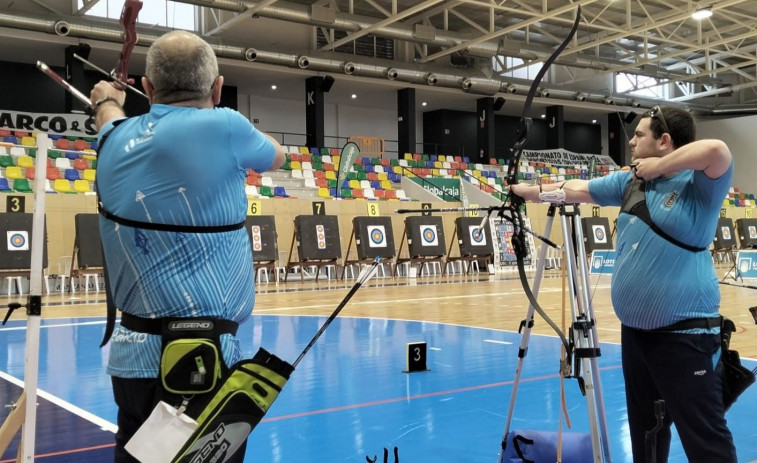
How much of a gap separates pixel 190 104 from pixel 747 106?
97.9ft

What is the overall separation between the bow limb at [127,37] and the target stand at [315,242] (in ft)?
35.6

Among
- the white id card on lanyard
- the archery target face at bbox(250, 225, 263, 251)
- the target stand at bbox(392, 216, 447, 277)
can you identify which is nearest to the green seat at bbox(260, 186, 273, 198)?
the archery target face at bbox(250, 225, 263, 251)

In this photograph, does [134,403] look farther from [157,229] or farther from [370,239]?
[370,239]

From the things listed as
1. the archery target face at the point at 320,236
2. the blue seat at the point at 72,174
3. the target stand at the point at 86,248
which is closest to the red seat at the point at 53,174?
the blue seat at the point at 72,174

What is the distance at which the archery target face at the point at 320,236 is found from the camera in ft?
43.4

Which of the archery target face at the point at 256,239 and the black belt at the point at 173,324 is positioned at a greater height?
the archery target face at the point at 256,239

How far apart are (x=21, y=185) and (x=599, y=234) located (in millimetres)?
12064

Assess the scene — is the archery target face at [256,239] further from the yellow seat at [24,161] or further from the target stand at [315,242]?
the yellow seat at [24,161]

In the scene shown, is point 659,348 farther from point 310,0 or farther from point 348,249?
point 310,0

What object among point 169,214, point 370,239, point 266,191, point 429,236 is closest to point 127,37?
point 169,214

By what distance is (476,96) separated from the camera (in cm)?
2264

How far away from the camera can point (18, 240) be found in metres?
10.5

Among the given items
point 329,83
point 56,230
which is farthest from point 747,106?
point 56,230

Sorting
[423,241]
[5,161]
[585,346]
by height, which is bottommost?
[585,346]
